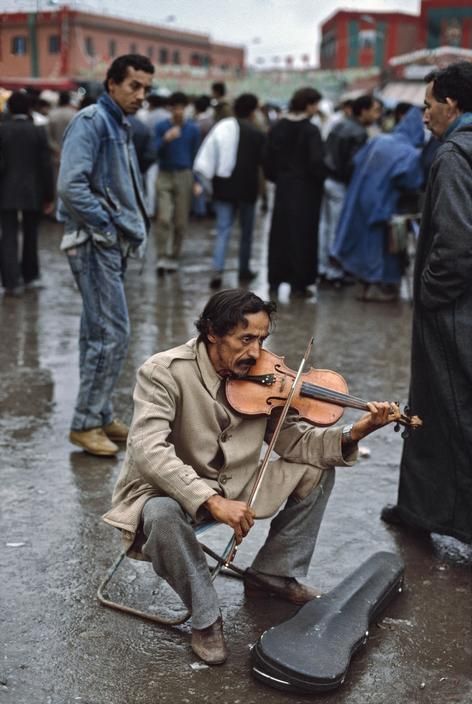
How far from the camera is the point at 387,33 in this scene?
5656 cm

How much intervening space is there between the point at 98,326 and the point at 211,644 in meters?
2.07

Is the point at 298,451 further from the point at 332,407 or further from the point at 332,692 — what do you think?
the point at 332,692

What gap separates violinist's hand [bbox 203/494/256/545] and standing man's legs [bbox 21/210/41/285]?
21.4ft

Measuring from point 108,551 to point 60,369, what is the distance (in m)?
2.84

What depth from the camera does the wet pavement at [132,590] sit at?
9.70ft

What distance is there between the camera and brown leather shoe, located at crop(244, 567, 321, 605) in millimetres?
3479

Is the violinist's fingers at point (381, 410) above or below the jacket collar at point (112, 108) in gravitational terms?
below

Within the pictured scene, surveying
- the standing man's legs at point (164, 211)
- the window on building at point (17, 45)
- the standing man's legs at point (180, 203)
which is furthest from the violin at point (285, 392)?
the window on building at point (17, 45)

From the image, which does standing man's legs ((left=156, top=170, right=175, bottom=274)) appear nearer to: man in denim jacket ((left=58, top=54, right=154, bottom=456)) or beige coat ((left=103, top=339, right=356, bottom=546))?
man in denim jacket ((left=58, top=54, right=154, bottom=456))

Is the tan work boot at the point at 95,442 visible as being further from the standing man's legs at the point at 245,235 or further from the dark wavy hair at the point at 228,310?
the standing man's legs at the point at 245,235

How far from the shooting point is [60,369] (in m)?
6.51

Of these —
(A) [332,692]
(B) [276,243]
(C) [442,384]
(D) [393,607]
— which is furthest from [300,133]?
(A) [332,692]

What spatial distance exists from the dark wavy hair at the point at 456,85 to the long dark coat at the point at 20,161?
5.61 m

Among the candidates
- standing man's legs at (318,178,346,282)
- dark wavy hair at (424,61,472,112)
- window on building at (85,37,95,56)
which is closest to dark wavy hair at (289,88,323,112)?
standing man's legs at (318,178,346,282)
